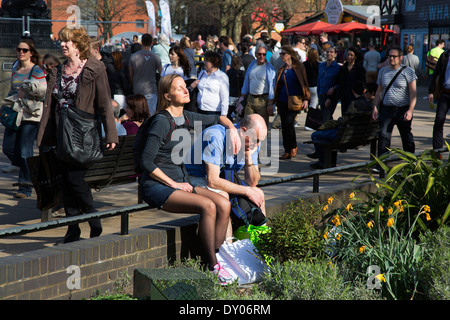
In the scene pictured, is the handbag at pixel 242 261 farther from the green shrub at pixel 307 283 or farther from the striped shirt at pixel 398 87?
the striped shirt at pixel 398 87

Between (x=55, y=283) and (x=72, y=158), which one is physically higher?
(x=72, y=158)

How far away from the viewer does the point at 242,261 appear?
17.7ft

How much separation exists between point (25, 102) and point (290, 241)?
14.6 ft

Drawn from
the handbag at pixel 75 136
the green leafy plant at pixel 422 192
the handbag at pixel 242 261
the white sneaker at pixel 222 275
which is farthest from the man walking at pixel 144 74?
the white sneaker at pixel 222 275

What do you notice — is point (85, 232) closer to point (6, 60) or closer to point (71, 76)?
point (71, 76)

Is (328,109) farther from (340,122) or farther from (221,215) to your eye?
(221,215)

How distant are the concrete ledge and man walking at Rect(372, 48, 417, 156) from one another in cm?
486

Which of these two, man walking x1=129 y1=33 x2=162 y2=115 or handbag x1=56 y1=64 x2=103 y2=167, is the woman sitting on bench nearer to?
handbag x1=56 y1=64 x2=103 y2=167

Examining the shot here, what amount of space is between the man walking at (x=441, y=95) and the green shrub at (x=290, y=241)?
5.84 metres

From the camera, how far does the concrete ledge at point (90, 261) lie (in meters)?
4.37
